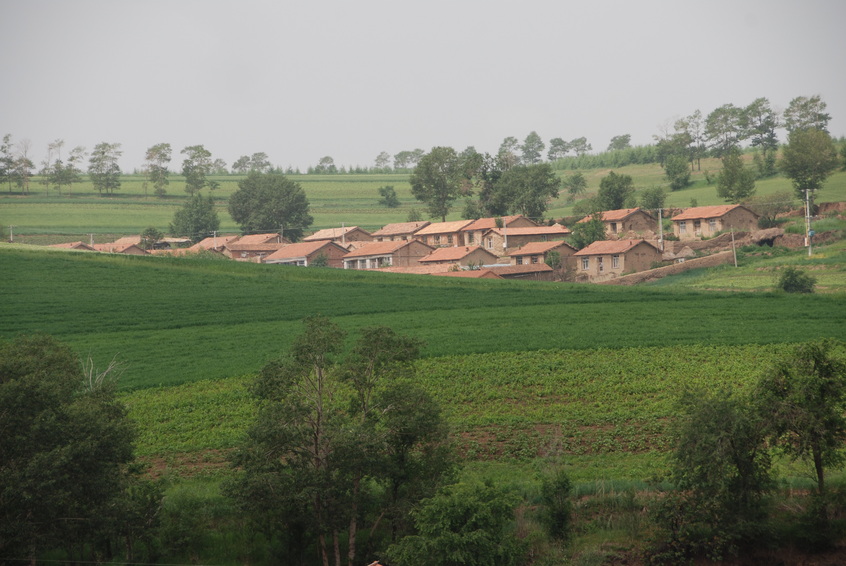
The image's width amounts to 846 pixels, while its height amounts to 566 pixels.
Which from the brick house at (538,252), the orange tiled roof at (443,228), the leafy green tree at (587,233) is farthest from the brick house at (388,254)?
the leafy green tree at (587,233)

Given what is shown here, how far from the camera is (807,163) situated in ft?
345

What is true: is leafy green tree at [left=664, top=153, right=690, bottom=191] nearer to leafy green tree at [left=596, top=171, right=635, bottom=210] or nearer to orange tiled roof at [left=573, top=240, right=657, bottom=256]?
leafy green tree at [left=596, top=171, right=635, bottom=210]

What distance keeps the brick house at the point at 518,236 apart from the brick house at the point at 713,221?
13.4 meters

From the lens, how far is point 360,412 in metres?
25.0

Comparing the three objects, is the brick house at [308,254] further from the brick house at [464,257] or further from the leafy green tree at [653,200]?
the leafy green tree at [653,200]

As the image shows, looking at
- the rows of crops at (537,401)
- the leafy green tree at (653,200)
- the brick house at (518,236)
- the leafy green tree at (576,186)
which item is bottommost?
the rows of crops at (537,401)

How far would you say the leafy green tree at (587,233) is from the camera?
96875mm

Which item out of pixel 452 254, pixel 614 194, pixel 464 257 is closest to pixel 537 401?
pixel 464 257

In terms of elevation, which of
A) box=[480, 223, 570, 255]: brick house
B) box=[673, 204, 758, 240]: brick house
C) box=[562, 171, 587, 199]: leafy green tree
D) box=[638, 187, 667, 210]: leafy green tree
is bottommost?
box=[480, 223, 570, 255]: brick house

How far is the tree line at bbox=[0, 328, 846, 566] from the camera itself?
22.2 meters

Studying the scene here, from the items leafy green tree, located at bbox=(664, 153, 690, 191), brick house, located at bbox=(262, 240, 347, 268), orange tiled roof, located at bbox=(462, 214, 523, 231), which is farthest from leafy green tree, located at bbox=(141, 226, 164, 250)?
leafy green tree, located at bbox=(664, 153, 690, 191)

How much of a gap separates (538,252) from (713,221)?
57.9 feet

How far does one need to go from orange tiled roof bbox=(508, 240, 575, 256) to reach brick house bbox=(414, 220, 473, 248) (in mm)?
13736

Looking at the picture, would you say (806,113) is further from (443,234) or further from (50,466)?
(50,466)
